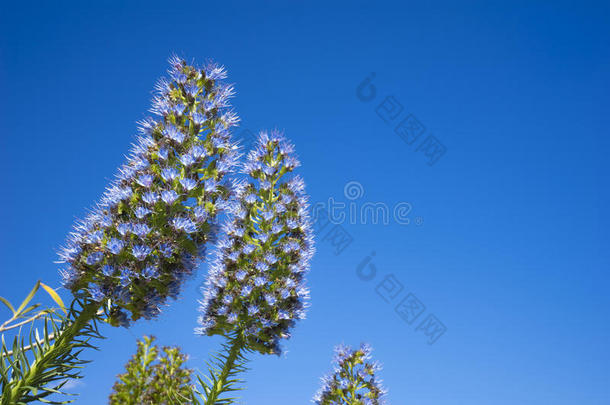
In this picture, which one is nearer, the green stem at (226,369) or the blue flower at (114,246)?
the blue flower at (114,246)

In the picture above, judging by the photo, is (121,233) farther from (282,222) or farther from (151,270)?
(282,222)

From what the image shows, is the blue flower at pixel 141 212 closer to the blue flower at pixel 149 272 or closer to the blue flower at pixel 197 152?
the blue flower at pixel 149 272

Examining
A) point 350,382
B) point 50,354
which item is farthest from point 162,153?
point 350,382

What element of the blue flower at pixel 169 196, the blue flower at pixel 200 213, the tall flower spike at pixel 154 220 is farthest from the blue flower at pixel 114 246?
the blue flower at pixel 200 213

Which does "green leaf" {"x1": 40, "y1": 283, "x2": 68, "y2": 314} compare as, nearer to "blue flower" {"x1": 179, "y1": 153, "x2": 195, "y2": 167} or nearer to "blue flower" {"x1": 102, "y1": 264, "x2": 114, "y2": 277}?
"blue flower" {"x1": 102, "y1": 264, "x2": 114, "y2": 277}

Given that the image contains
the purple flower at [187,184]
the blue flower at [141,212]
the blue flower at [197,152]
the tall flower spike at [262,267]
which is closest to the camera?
the blue flower at [141,212]

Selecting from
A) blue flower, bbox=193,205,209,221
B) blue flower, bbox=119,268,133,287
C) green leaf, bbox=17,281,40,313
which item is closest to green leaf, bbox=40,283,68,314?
green leaf, bbox=17,281,40,313

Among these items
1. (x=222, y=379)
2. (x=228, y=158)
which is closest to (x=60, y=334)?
(x=222, y=379)

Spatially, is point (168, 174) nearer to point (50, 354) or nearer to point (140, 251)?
point (140, 251)
